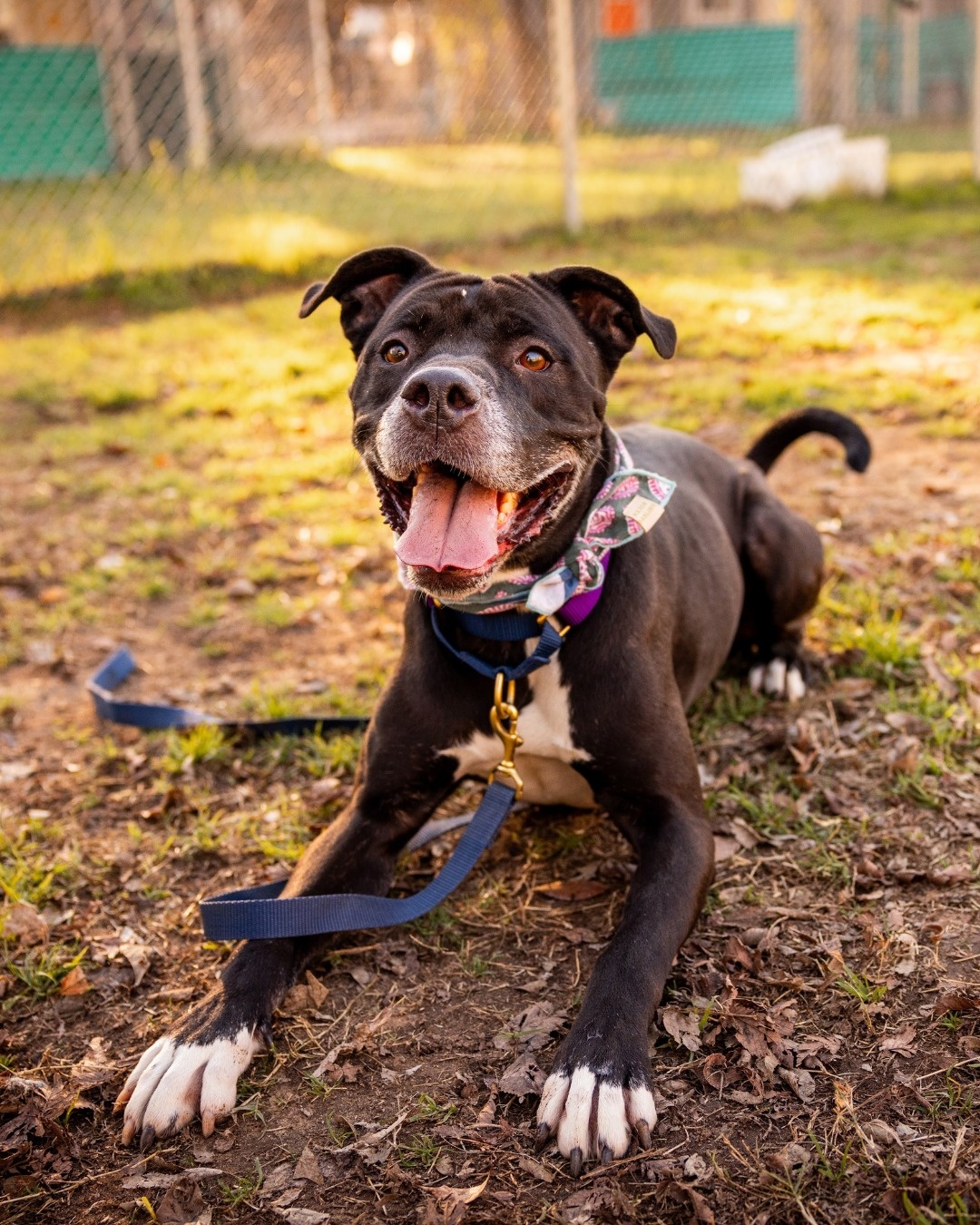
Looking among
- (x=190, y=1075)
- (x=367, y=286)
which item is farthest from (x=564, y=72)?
(x=190, y=1075)

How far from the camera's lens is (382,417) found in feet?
9.76

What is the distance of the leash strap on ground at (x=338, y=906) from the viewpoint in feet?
9.56

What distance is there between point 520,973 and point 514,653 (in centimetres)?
82

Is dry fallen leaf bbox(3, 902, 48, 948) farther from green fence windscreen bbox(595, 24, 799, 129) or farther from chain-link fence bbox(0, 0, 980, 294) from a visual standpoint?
green fence windscreen bbox(595, 24, 799, 129)

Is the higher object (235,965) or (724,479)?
(724,479)

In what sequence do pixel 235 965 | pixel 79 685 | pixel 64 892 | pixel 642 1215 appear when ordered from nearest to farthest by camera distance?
pixel 642 1215 → pixel 235 965 → pixel 64 892 → pixel 79 685

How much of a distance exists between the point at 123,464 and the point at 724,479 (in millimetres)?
3945

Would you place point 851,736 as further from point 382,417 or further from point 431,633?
point 382,417

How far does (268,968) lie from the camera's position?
9.52 feet

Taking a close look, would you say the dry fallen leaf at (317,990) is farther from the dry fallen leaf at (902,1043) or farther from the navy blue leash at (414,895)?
the dry fallen leaf at (902,1043)

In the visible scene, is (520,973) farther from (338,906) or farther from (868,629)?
(868,629)

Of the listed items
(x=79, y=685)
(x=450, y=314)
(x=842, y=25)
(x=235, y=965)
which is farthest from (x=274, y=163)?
(x=842, y=25)

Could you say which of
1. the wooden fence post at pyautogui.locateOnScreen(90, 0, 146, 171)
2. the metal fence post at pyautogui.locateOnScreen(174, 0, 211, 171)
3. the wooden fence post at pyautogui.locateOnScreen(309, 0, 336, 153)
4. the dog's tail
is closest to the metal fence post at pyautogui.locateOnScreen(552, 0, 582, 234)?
the wooden fence post at pyautogui.locateOnScreen(309, 0, 336, 153)

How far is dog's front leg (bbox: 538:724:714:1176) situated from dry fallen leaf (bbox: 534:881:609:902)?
0.76ft
